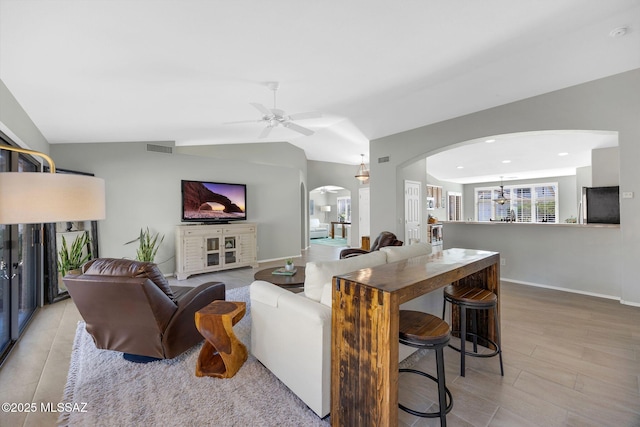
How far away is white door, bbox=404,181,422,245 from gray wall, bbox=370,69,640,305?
1.02m

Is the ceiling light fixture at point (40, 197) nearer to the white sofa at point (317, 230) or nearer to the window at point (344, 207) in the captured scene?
the white sofa at point (317, 230)

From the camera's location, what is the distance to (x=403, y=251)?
2.51 metres

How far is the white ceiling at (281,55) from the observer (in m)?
1.83

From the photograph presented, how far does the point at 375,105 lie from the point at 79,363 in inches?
186

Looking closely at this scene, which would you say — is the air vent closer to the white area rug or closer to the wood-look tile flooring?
the wood-look tile flooring

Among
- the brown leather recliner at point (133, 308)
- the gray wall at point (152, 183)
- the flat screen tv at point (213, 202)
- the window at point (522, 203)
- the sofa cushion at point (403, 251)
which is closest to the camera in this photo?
the brown leather recliner at point (133, 308)

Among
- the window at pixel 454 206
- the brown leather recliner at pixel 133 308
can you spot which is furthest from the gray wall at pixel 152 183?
the window at pixel 454 206

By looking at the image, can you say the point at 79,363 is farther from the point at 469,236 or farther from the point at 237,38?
the point at 469,236

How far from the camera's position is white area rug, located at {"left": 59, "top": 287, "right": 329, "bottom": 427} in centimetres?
168

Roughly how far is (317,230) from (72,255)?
9218 millimetres

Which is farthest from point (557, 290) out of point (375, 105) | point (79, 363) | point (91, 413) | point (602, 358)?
point (79, 363)

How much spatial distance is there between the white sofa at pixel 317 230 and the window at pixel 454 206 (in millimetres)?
5423

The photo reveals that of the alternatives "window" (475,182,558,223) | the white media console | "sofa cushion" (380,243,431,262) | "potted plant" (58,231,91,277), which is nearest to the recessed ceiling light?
"sofa cushion" (380,243,431,262)

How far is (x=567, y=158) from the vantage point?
690cm
